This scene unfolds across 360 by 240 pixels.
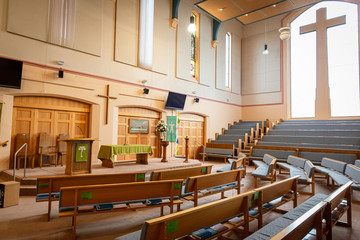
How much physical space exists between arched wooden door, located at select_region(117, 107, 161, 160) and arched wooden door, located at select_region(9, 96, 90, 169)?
110cm

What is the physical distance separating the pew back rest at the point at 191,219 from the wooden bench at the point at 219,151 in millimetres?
6470

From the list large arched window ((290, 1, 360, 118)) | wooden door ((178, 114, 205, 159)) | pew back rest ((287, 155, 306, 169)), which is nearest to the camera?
pew back rest ((287, 155, 306, 169))

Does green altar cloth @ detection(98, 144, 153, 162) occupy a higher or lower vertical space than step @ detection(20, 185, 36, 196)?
higher

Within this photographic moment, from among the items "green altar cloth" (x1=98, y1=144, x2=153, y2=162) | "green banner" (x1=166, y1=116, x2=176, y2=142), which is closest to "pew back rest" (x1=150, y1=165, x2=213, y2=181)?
"green altar cloth" (x1=98, y1=144, x2=153, y2=162)

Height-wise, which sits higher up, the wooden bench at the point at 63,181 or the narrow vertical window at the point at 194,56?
the narrow vertical window at the point at 194,56

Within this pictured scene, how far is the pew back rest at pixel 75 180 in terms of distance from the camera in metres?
2.82

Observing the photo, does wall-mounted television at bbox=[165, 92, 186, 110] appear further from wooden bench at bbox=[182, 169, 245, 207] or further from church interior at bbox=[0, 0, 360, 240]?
wooden bench at bbox=[182, 169, 245, 207]

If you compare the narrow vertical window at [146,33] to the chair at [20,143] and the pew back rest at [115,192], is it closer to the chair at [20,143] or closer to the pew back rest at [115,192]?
the chair at [20,143]

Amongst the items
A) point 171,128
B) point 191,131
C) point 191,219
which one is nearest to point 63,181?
point 191,219

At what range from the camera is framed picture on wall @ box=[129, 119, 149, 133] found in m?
7.66

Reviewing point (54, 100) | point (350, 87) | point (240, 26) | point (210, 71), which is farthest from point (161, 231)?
point (240, 26)

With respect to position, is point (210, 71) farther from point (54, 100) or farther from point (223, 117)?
point (54, 100)

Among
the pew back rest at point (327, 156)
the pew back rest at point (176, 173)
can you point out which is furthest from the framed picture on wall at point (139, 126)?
the pew back rest at point (327, 156)

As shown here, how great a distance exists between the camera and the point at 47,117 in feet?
19.5
